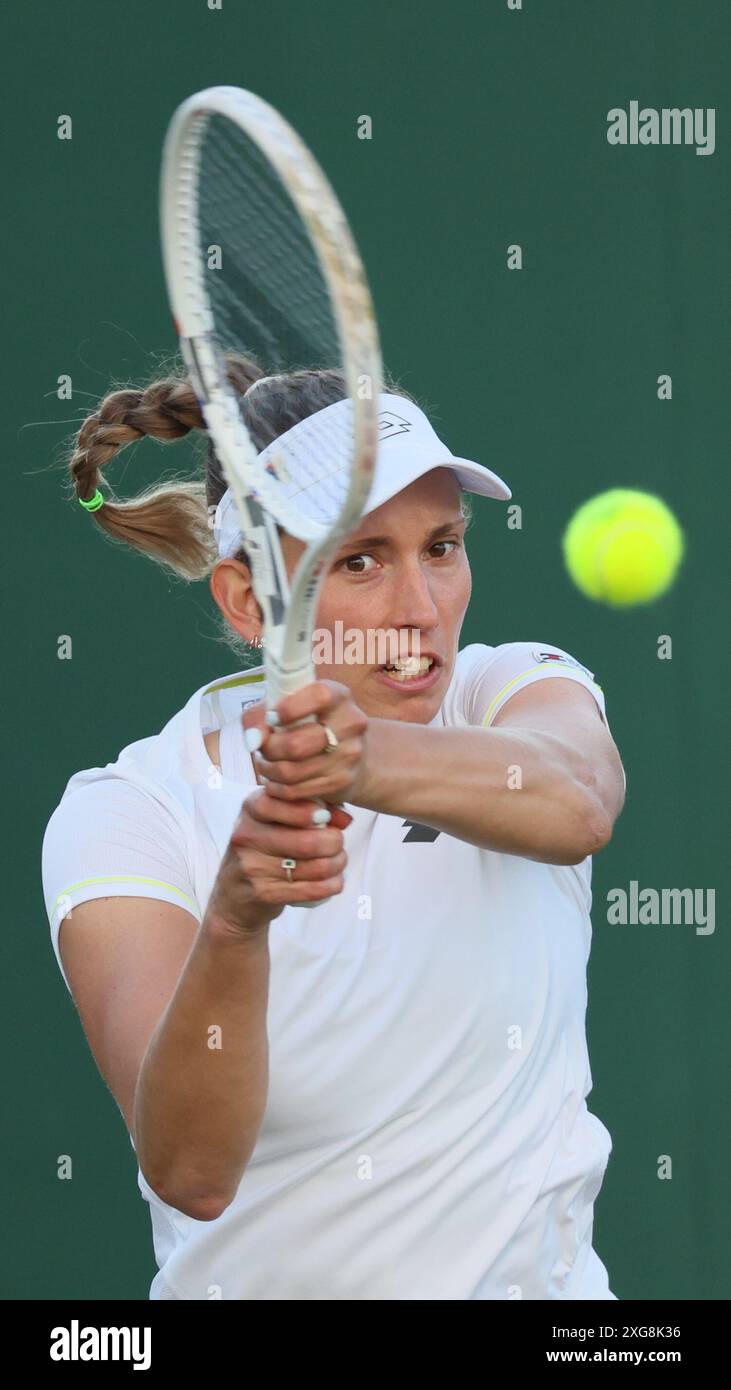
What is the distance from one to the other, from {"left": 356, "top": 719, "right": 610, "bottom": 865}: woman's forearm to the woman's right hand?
81 millimetres

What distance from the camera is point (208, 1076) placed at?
4.45 ft

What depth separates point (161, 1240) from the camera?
69.7 inches

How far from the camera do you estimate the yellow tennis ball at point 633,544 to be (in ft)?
9.54

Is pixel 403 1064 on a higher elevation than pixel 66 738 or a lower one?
lower

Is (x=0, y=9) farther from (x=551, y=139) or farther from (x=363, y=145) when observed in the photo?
(x=551, y=139)

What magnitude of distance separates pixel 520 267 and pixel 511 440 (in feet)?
0.90

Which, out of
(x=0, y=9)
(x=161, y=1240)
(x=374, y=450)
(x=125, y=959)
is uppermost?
(x=0, y=9)

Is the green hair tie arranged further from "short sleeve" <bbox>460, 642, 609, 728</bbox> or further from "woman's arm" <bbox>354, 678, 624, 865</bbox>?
"woman's arm" <bbox>354, 678, 624, 865</bbox>

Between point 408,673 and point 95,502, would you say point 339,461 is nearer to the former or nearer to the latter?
point 408,673

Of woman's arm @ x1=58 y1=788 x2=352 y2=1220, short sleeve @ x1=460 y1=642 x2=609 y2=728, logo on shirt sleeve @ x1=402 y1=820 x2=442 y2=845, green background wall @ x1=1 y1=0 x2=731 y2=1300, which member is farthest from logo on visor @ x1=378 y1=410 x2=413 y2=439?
green background wall @ x1=1 y1=0 x2=731 y2=1300

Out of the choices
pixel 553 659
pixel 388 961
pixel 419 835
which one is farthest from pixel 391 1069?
pixel 553 659

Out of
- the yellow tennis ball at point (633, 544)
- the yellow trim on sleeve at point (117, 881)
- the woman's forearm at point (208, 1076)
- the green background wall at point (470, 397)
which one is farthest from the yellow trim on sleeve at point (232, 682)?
the yellow tennis ball at point (633, 544)

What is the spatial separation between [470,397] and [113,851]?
1515 mm

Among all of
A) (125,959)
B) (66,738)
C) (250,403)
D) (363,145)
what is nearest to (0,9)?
(363,145)
